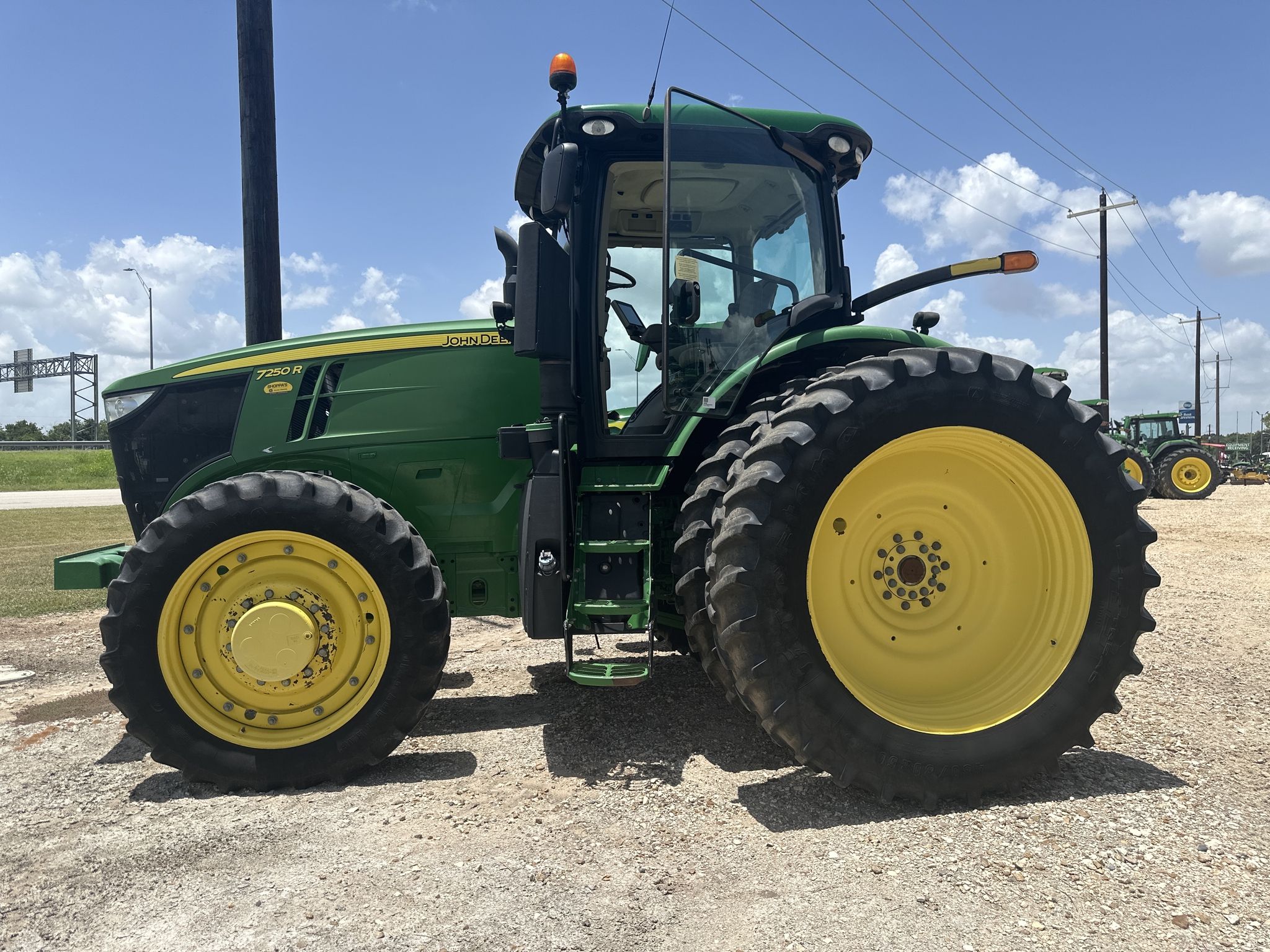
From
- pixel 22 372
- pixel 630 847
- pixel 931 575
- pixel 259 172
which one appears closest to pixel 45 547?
pixel 259 172

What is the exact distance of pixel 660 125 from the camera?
3.60 m

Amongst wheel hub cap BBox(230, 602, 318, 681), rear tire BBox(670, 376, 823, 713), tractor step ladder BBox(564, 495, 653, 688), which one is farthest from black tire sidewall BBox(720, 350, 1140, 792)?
wheel hub cap BBox(230, 602, 318, 681)

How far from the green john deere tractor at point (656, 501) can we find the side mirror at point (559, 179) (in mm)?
11

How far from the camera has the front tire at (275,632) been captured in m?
3.16

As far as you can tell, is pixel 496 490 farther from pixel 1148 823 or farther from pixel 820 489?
pixel 1148 823

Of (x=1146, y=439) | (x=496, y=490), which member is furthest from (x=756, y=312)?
(x=1146, y=439)

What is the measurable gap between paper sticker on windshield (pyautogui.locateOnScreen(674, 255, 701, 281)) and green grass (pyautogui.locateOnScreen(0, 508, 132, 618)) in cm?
411

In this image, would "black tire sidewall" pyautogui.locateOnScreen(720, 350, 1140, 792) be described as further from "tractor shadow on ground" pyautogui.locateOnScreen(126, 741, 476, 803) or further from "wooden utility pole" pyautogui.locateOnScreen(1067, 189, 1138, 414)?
"wooden utility pole" pyautogui.locateOnScreen(1067, 189, 1138, 414)

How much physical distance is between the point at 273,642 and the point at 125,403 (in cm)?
167

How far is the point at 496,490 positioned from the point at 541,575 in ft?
2.33

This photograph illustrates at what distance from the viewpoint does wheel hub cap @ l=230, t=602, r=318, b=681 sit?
3227 millimetres

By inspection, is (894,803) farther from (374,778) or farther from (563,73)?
(563,73)

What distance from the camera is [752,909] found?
2236 millimetres

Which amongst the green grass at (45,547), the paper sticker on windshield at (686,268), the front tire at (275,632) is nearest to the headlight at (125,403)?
the front tire at (275,632)
